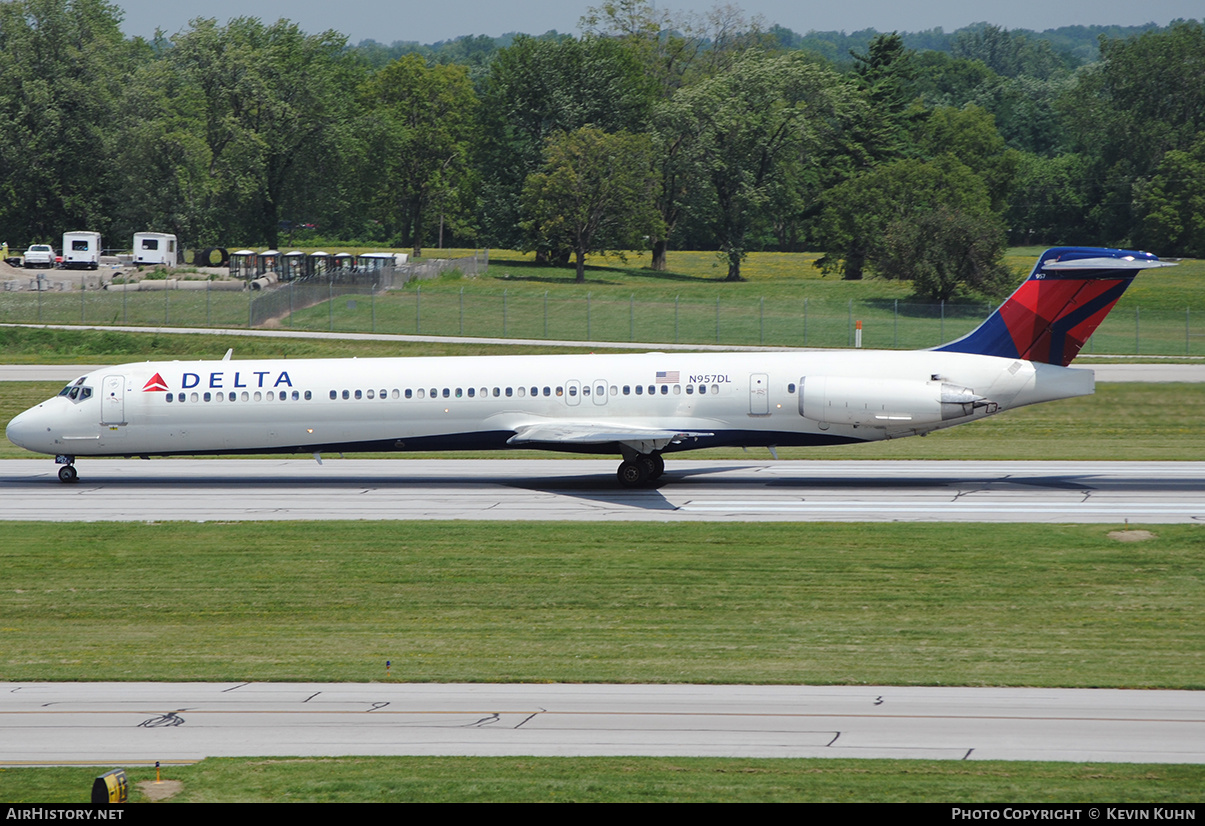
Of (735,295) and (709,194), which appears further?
(709,194)

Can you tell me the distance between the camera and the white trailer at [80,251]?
8644 cm

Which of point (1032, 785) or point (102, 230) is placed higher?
point (102, 230)

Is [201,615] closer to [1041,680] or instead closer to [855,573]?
[855,573]

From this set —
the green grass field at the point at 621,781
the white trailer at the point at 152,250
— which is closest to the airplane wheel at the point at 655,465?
the green grass field at the point at 621,781

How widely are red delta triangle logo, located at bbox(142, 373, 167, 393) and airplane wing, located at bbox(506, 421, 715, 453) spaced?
28.6ft

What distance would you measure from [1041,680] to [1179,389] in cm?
3009

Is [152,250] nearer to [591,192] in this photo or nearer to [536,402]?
[591,192]

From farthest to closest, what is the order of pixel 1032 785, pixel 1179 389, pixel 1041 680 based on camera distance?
pixel 1179 389 → pixel 1041 680 → pixel 1032 785

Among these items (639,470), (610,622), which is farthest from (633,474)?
(610,622)

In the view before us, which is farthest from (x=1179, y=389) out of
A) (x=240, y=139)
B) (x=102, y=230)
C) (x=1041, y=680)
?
(x=102, y=230)

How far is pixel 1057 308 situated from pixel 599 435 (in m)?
10.9

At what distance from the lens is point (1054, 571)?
21.2 m

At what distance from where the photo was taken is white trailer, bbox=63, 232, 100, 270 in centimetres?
8644

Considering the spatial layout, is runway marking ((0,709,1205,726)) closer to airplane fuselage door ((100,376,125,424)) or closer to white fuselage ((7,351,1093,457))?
white fuselage ((7,351,1093,457))
